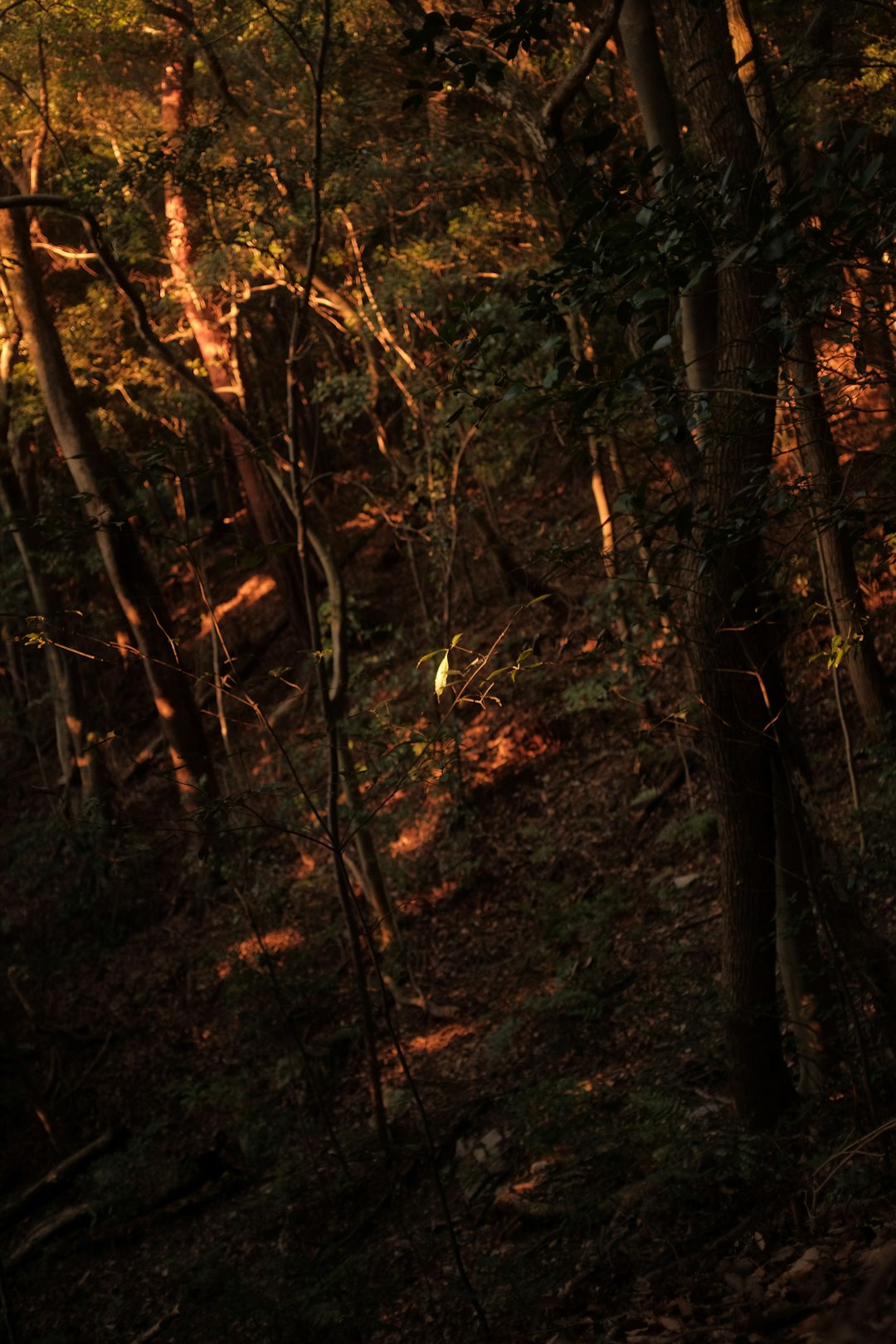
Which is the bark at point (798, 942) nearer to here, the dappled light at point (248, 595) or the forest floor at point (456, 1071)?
the forest floor at point (456, 1071)

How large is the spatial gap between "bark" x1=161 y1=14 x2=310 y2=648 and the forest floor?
308cm

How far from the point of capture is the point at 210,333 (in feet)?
53.9

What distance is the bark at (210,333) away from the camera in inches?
538

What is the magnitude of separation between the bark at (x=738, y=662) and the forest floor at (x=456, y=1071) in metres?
0.34

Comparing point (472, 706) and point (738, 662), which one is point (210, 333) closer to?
point (472, 706)

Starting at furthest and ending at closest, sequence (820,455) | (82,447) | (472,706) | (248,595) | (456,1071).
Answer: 1. (248,595)
2. (472,706)
3. (82,447)
4. (456,1071)
5. (820,455)

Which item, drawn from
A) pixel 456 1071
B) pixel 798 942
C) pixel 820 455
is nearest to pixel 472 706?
pixel 456 1071

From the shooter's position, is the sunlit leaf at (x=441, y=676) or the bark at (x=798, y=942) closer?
the sunlit leaf at (x=441, y=676)

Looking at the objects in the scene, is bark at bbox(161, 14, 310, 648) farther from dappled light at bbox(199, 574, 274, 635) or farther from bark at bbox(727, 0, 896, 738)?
bark at bbox(727, 0, 896, 738)

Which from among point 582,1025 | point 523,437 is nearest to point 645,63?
point 582,1025

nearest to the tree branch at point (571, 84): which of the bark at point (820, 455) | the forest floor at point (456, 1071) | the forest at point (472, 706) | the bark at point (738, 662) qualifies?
the forest at point (472, 706)

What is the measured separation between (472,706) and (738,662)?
1001cm

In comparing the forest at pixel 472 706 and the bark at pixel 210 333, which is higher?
the bark at pixel 210 333

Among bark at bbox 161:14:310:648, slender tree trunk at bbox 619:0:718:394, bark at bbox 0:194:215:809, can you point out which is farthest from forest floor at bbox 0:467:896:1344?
bark at bbox 161:14:310:648
